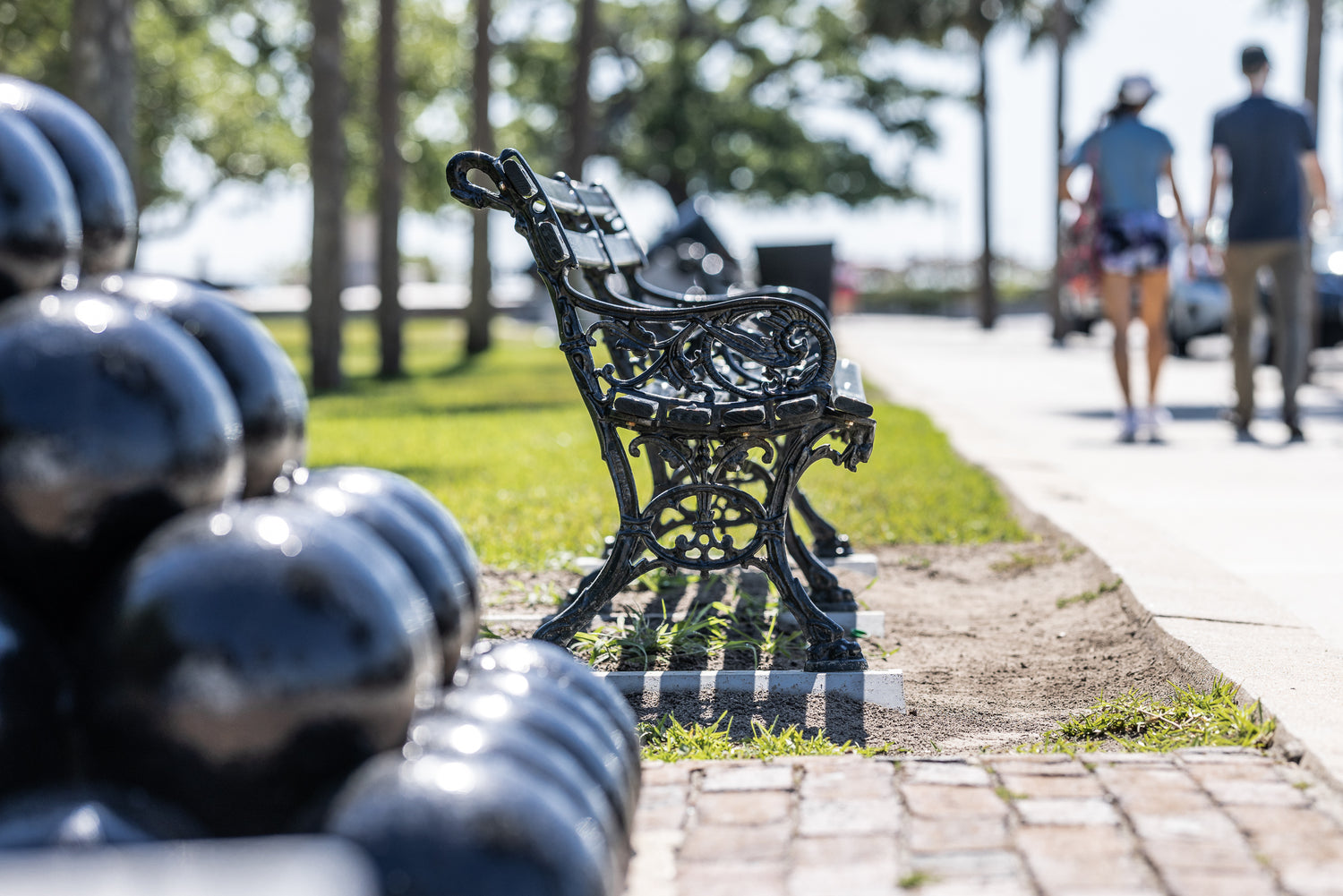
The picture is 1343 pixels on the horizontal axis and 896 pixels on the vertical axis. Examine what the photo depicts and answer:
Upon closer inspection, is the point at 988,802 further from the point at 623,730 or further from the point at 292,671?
the point at 292,671

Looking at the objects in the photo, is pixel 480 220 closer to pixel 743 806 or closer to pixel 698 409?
pixel 698 409

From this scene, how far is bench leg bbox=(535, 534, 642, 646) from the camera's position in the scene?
160 inches

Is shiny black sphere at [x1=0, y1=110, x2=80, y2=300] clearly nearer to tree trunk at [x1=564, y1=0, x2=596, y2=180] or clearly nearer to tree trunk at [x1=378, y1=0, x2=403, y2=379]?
tree trunk at [x1=378, y1=0, x2=403, y2=379]

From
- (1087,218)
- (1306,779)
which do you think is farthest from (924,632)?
(1087,218)

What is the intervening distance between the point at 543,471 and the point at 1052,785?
5.98 metres

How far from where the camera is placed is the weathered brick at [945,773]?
9.54 ft

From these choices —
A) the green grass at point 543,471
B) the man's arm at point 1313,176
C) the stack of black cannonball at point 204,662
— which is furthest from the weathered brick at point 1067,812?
the man's arm at point 1313,176

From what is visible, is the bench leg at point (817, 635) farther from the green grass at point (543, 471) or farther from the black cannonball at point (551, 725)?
the green grass at point (543, 471)

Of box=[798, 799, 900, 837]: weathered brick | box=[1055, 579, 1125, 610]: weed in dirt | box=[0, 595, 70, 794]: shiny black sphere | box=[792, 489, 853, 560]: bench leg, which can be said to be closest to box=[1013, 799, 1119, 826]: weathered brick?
box=[798, 799, 900, 837]: weathered brick

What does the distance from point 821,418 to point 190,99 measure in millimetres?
32593

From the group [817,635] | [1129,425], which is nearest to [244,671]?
[817,635]

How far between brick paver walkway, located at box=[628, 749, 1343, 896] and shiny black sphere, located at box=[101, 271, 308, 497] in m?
0.94

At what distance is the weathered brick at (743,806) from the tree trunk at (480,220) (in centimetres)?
1846

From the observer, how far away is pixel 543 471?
28.3ft
